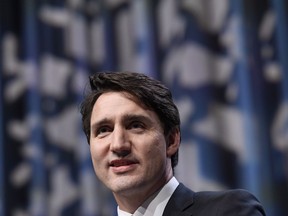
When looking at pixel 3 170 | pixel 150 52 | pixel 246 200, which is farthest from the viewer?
pixel 3 170

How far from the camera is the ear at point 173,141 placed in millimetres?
1124

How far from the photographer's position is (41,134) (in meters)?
2.40

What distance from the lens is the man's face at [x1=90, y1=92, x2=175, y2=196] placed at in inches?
40.5

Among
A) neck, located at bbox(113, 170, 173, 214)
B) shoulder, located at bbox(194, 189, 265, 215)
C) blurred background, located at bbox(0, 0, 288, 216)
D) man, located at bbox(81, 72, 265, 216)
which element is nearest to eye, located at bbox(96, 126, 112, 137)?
man, located at bbox(81, 72, 265, 216)

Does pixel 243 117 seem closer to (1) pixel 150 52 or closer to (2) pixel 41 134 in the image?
(1) pixel 150 52

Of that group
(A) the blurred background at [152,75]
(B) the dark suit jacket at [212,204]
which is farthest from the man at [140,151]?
(A) the blurred background at [152,75]

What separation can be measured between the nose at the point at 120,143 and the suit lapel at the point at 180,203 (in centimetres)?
13

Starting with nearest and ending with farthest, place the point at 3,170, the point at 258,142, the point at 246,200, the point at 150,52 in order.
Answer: the point at 246,200 → the point at 258,142 → the point at 150,52 → the point at 3,170

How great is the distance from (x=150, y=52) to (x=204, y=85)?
262mm

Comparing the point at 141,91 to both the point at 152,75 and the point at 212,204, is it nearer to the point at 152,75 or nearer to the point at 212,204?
the point at 212,204

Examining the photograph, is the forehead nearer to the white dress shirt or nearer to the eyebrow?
the eyebrow

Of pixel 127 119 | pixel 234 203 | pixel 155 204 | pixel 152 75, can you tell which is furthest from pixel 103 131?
pixel 152 75

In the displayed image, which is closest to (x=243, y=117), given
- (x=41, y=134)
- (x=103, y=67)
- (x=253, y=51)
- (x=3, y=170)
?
(x=253, y=51)

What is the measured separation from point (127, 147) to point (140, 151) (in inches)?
1.0
